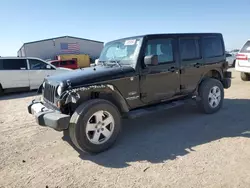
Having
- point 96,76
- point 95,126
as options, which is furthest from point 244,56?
point 95,126

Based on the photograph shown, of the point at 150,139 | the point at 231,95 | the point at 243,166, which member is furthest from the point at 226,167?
the point at 231,95

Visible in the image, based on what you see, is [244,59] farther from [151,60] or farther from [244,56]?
[151,60]

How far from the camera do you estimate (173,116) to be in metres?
6.08

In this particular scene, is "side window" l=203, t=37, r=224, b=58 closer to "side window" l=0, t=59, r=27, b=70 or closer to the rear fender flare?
the rear fender flare

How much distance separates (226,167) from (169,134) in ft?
5.04

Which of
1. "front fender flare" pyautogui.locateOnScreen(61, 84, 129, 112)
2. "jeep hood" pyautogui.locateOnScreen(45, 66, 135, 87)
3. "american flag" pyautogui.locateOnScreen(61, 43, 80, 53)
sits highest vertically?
"american flag" pyautogui.locateOnScreen(61, 43, 80, 53)

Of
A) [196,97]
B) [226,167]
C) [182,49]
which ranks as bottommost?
[226,167]

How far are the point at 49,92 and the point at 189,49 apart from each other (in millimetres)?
3307

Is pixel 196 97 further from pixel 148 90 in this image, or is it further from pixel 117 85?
pixel 117 85

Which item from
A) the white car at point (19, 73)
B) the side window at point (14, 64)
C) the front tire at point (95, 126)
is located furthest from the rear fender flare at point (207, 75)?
the side window at point (14, 64)

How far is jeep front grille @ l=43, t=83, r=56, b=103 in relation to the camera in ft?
14.3

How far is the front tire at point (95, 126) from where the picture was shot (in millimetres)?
3861

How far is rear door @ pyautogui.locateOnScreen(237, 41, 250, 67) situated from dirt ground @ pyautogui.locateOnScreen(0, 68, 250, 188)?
4.70 meters

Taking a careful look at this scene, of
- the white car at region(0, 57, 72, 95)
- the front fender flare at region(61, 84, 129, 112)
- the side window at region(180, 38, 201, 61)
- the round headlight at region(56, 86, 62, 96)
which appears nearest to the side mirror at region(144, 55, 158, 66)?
the front fender flare at region(61, 84, 129, 112)
